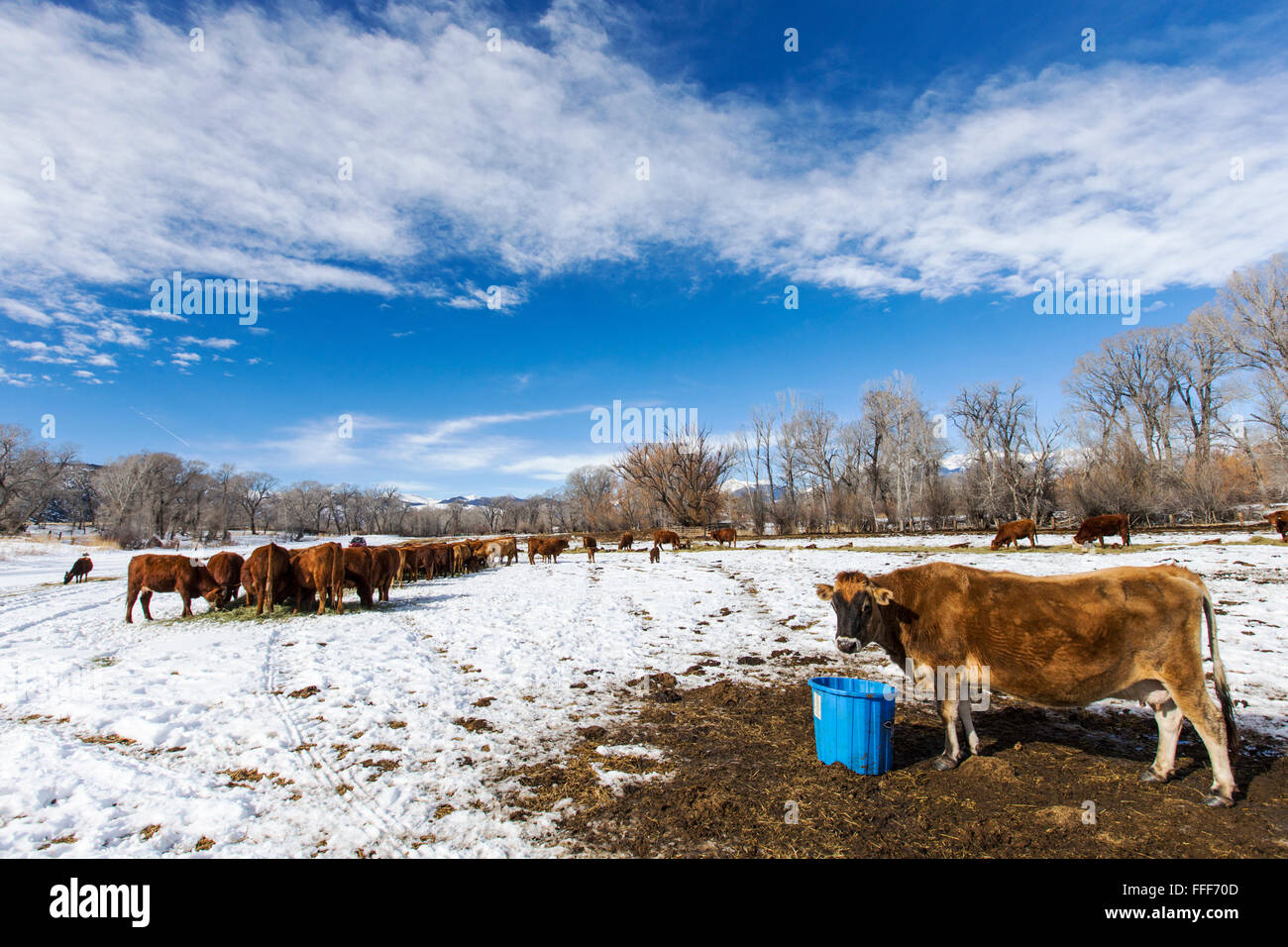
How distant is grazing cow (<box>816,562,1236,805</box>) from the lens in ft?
13.5

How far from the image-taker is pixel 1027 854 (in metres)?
3.47

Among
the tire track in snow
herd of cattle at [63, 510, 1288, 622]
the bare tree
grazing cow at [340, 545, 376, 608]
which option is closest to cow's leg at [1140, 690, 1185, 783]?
the tire track in snow

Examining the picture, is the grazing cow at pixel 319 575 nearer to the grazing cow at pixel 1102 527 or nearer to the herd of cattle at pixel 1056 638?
the herd of cattle at pixel 1056 638

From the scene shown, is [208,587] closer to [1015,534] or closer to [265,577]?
[265,577]

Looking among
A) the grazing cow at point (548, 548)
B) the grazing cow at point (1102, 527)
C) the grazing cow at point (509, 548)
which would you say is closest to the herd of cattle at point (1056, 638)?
the grazing cow at point (1102, 527)

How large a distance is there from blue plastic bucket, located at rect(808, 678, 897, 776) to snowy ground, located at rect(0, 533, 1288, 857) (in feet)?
7.82

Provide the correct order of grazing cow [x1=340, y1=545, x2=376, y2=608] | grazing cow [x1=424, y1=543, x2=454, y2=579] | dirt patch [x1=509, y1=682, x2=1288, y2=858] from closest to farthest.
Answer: dirt patch [x1=509, y1=682, x2=1288, y2=858] → grazing cow [x1=340, y1=545, x2=376, y2=608] → grazing cow [x1=424, y1=543, x2=454, y2=579]

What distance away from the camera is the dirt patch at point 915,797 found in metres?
3.57

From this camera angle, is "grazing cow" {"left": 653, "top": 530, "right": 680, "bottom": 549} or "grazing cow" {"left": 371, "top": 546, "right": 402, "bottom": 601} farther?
"grazing cow" {"left": 653, "top": 530, "right": 680, "bottom": 549}

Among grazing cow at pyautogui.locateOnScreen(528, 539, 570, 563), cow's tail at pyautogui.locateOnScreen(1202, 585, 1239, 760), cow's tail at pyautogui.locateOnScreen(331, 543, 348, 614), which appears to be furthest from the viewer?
grazing cow at pyautogui.locateOnScreen(528, 539, 570, 563)

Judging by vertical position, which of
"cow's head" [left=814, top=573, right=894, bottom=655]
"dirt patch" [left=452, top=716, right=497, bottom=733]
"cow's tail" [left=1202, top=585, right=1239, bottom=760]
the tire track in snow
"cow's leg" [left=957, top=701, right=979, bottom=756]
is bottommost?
"dirt patch" [left=452, top=716, right=497, bottom=733]

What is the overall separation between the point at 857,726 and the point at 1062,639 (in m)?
1.75

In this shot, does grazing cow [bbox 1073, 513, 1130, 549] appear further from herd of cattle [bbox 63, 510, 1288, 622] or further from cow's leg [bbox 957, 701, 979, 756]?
herd of cattle [bbox 63, 510, 1288, 622]
